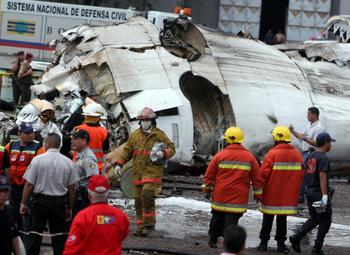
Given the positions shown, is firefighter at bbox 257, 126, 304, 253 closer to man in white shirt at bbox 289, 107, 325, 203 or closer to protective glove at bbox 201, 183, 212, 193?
protective glove at bbox 201, 183, 212, 193

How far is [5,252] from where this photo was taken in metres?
8.05

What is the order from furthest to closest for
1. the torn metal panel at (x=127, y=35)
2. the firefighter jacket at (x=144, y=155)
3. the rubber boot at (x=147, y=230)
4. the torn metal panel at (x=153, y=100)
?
the torn metal panel at (x=127, y=35), the torn metal panel at (x=153, y=100), the firefighter jacket at (x=144, y=155), the rubber boot at (x=147, y=230)

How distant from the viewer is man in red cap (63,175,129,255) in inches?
301

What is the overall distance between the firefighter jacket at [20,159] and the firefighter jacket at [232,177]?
6.23 ft

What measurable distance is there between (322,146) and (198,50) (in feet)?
21.9

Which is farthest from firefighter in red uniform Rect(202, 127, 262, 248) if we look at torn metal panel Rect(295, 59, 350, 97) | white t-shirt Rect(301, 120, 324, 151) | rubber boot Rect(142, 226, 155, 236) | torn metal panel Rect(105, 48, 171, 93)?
torn metal panel Rect(295, 59, 350, 97)

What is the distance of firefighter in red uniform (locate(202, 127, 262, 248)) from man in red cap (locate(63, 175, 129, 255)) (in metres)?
3.37

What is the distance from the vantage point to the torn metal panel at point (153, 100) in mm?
16391

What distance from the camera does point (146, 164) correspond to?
1216cm

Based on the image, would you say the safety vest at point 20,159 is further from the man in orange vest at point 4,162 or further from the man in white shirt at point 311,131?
the man in white shirt at point 311,131

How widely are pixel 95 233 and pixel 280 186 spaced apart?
4170mm

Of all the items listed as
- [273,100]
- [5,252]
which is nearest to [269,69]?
[273,100]

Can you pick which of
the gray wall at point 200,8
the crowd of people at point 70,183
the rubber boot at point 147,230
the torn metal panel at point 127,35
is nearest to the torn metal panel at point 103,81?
the torn metal panel at point 127,35

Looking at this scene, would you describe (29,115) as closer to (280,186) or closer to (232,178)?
(232,178)
